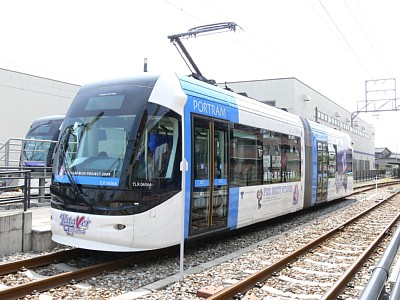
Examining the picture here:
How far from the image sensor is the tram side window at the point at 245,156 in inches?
341

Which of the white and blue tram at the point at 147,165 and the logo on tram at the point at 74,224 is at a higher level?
the white and blue tram at the point at 147,165

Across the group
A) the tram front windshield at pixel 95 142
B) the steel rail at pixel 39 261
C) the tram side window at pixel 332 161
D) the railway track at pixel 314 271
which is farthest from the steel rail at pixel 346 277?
the tram side window at pixel 332 161

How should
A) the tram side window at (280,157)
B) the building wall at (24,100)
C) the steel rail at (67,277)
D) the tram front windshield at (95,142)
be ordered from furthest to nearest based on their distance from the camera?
the building wall at (24,100), the tram side window at (280,157), the tram front windshield at (95,142), the steel rail at (67,277)

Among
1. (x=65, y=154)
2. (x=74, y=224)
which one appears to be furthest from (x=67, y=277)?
(x=65, y=154)

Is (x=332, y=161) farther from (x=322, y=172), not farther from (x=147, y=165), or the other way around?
(x=147, y=165)

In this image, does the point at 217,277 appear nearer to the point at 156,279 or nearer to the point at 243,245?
the point at 156,279

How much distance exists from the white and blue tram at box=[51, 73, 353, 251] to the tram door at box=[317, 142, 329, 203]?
6.73 metres


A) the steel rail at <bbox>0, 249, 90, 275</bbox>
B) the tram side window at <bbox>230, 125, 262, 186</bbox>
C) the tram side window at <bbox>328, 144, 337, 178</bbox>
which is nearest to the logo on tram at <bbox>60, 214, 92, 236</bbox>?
the steel rail at <bbox>0, 249, 90, 275</bbox>

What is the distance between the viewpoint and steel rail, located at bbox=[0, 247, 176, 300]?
5.04 m

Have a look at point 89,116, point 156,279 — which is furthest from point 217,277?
point 89,116

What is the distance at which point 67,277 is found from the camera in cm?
578

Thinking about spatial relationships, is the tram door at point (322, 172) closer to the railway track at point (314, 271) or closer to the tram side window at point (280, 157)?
the tram side window at point (280, 157)

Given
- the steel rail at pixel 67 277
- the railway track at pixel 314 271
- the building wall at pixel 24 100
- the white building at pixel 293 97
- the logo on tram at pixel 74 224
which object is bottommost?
the railway track at pixel 314 271

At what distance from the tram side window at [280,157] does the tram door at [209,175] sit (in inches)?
89.4
